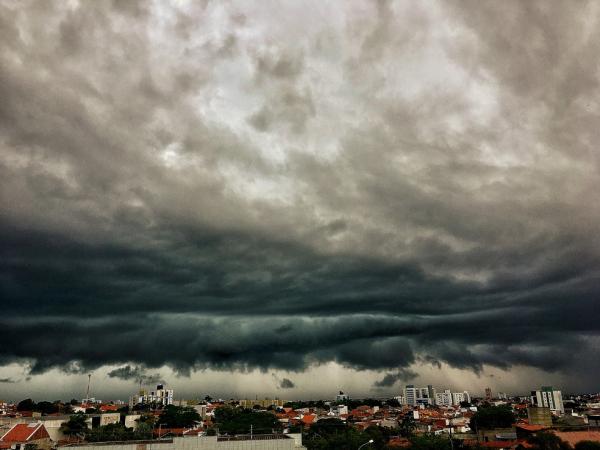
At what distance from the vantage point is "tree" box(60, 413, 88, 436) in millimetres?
104500

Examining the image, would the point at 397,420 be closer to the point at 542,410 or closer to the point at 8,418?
the point at 542,410

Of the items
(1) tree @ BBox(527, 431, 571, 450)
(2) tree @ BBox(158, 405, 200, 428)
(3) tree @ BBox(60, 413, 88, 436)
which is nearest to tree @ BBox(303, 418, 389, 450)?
(1) tree @ BBox(527, 431, 571, 450)

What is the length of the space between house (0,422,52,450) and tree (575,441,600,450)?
98.0 m

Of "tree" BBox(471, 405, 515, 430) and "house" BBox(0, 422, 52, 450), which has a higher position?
"house" BBox(0, 422, 52, 450)

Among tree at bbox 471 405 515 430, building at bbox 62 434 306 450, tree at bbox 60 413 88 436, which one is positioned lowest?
tree at bbox 471 405 515 430

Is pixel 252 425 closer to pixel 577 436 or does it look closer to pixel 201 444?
pixel 201 444

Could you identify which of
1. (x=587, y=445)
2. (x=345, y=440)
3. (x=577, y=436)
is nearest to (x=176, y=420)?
(x=345, y=440)

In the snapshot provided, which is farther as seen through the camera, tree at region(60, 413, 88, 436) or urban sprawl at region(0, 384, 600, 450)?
tree at region(60, 413, 88, 436)

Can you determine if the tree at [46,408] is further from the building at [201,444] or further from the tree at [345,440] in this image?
the building at [201,444]

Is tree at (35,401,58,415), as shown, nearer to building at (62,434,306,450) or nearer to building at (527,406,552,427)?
building at (62,434,306,450)

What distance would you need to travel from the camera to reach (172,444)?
2178 inches

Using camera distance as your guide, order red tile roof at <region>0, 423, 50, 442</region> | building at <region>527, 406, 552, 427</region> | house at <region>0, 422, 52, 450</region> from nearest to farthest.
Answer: house at <region>0, 422, 52, 450</region> → red tile roof at <region>0, 423, 50, 442</region> → building at <region>527, 406, 552, 427</region>

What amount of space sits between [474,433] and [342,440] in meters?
47.0

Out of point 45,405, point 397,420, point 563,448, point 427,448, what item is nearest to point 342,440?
point 427,448
